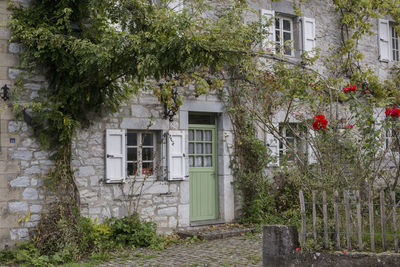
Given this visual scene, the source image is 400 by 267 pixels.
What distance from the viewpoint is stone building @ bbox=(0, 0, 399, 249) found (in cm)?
721

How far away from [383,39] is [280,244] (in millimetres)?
8649

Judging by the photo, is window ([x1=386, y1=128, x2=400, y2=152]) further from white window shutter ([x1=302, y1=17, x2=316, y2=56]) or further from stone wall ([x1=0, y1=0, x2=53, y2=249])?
stone wall ([x1=0, y1=0, x2=53, y2=249])

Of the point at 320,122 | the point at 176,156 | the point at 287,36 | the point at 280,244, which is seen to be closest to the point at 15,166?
the point at 176,156

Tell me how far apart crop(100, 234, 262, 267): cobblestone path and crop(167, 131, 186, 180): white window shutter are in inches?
51.7

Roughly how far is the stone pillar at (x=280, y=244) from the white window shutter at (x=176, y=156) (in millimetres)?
3423

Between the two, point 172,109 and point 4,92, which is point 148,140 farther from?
point 4,92

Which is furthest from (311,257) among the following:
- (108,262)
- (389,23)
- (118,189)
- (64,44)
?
(389,23)

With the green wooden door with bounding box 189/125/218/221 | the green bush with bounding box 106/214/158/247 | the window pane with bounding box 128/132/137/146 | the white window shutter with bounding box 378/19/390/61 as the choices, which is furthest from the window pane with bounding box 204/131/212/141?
the white window shutter with bounding box 378/19/390/61

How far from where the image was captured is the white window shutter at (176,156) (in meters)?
8.70

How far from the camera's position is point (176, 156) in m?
8.77

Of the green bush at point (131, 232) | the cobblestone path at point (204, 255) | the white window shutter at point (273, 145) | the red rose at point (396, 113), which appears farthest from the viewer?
the white window shutter at point (273, 145)

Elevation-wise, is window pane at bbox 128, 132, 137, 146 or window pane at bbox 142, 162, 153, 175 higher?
window pane at bbox 128, 132, 137, 146

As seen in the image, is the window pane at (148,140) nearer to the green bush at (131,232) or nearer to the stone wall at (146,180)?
the stone wall at (146,180)

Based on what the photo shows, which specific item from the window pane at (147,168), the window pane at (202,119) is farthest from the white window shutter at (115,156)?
the window pane at (202,119)
